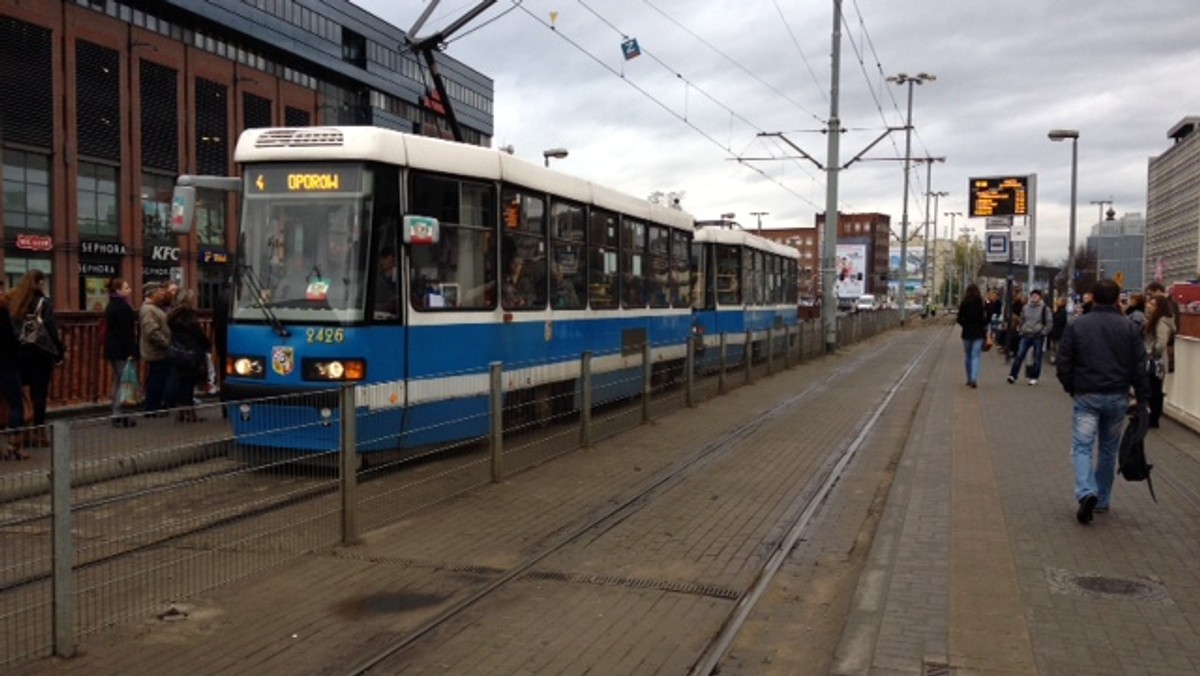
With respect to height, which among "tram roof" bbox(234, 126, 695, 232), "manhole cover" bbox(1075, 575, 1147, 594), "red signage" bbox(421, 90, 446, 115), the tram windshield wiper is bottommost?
"manhole cover" bbox(1075, 575, 1147, 594)

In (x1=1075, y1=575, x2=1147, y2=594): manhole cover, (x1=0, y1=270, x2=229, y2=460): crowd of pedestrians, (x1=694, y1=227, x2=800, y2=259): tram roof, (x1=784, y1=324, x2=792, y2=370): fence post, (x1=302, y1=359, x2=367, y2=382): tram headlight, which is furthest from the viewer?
(x1=784, y1=324, x2=792, y2=370): fence post

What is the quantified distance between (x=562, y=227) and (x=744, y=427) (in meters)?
3.66

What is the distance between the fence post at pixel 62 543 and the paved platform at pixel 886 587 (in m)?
0.16

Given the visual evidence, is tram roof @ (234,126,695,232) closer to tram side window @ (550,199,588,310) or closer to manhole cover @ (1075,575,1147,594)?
tram side window @ (550,199,588,310)

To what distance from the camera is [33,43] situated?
4128cm

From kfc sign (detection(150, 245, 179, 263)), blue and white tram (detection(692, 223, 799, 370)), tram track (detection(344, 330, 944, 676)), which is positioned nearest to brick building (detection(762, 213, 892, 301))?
kfc sign (detection(150, 245, 179, 263))

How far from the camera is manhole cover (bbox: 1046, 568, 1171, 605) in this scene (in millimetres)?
5770

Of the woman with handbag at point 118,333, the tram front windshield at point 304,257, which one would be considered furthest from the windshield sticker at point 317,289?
the woman with handbag at point 118,333

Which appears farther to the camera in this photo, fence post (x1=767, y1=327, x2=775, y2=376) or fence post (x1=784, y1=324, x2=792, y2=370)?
fence post (x1=784, y1=324, x2=792, y2=370)

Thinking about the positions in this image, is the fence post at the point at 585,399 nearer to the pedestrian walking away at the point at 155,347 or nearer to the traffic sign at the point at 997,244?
the pedestrian walking away at the point at 155,347

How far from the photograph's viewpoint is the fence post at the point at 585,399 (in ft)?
37.4

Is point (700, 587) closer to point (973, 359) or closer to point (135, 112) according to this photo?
point (973, 359)

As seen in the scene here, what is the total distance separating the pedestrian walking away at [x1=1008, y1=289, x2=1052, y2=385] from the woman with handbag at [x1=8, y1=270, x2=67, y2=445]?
16.1 meters

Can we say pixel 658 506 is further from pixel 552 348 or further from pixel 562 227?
pixel 562 227
